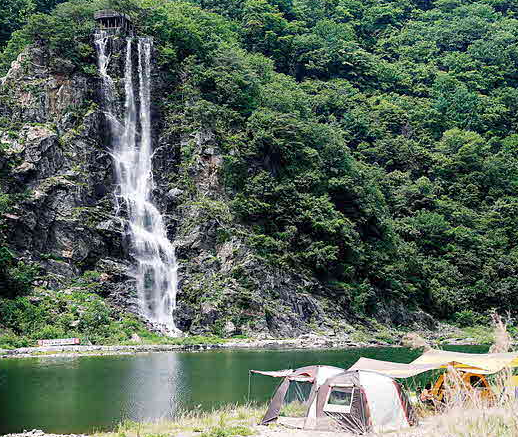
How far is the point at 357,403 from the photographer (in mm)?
13875

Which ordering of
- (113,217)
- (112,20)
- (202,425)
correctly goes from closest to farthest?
(202,425), (113,217), (112,20)

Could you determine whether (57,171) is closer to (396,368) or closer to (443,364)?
(396,368)

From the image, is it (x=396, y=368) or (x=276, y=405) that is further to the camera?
(x=396, y=368)

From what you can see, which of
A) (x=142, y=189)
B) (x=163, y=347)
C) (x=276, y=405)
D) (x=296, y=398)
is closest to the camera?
(x=276, y=405)

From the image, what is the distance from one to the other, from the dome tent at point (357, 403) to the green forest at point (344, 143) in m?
31.9

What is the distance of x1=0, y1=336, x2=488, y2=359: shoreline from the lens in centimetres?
3353

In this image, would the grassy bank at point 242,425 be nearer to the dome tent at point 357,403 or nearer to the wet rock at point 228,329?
the dome tent at point 357,403

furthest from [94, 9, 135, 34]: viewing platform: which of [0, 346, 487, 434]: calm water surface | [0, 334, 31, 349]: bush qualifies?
[0, 346, 487, 434]: calm water surface

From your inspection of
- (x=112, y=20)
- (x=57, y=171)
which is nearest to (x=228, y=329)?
(x=57, y=171)

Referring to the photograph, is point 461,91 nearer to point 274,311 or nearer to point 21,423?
point 274,311

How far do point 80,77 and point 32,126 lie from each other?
8.93 m

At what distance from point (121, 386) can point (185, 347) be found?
672 inches

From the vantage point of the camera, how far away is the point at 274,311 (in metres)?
46.2

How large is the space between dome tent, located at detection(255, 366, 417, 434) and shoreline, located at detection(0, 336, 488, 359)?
22.7m
